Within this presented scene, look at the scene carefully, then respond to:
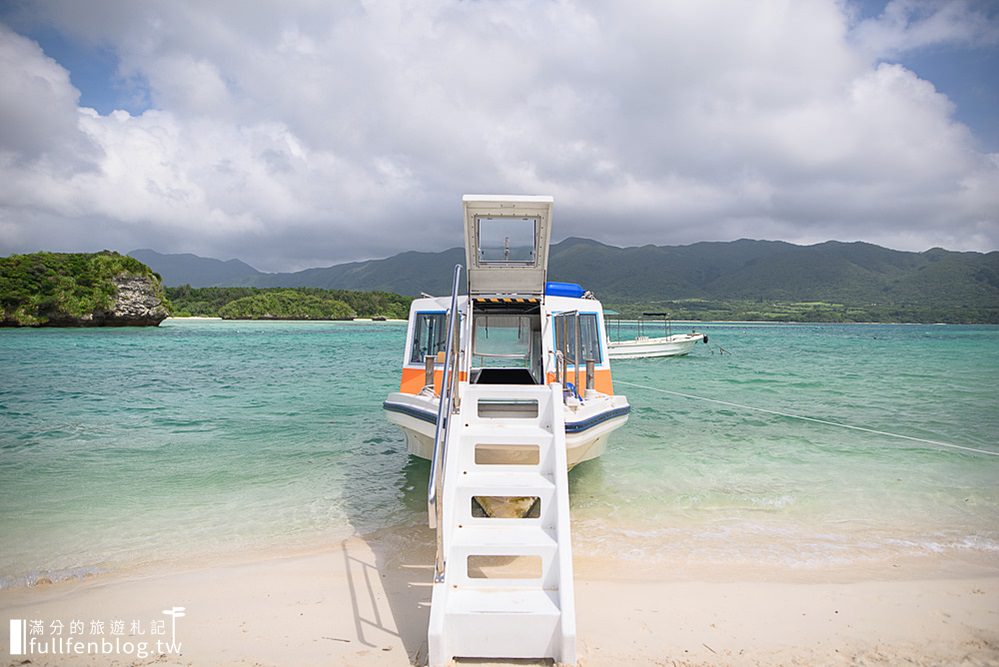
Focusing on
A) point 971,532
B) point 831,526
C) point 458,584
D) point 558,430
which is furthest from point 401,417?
point 971,532

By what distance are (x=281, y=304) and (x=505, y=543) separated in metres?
162

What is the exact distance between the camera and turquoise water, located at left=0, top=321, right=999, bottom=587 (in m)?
7.25

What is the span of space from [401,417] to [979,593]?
23.2 feet

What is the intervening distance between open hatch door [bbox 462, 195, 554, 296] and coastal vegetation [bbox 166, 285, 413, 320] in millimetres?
156508

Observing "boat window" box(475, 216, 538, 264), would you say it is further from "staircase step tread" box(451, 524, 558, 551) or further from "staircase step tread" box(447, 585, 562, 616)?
"staircase step tread" box(447, 585, 562, 616)

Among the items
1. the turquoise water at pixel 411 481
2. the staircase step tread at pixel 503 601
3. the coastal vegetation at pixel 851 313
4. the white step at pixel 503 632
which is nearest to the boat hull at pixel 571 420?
the turquoise water at pixel 411 481

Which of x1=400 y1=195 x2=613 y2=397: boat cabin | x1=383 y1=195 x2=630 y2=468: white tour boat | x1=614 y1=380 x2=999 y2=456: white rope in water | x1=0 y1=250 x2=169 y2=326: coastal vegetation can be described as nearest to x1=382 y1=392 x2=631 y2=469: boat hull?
x1=383 y1=195 x2=630 y2=468: white tour boat

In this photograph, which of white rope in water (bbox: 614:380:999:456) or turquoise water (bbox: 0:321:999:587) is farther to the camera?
white rope in water (bbox: 614:380:999:456)

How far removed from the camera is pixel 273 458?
11984 mm

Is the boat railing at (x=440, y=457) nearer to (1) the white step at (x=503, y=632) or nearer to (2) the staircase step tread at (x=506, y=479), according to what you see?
(2) the staircase step tread at (x=506, y=479)

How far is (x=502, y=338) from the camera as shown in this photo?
10453 millimetres

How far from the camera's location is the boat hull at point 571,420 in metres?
7.66

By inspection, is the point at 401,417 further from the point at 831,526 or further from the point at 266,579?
the point at 831,526

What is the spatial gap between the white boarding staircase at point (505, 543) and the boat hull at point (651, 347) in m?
31.3
